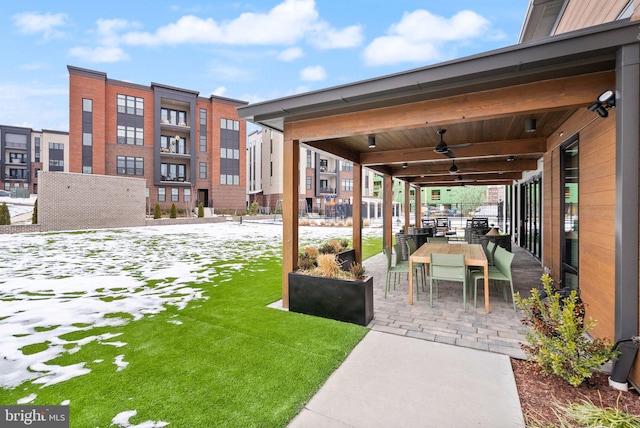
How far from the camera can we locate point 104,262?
8820 mm

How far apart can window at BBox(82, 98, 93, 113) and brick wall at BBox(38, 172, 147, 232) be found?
13.2 metres

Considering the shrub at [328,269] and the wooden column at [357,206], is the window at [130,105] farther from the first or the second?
the shrub at [328,269]

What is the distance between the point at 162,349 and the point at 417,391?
106 inches

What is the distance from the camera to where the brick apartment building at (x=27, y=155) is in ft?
153

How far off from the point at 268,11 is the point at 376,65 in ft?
191

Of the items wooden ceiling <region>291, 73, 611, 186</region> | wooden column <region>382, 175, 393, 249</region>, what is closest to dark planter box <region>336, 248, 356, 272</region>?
wooden ceiling <region>291, 73, 611, 186</region>

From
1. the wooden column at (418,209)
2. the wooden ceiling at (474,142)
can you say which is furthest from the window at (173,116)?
the wooden ceiling at (474,142)

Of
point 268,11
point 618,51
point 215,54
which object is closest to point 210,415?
point 618,51

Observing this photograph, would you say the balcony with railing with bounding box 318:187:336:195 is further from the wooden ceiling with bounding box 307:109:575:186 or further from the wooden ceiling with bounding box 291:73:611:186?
the wooden ceiling with bounding box 307:109:575:186

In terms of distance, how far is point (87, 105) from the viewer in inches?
1126

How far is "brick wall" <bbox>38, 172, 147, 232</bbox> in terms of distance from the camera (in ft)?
57.7

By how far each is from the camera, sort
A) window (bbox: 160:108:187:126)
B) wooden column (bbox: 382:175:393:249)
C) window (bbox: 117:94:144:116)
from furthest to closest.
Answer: window (bbox: 160:108:187:126) → window (bbox: 117:94:144:116) → wooden column (bbox: 382:175:393:249)

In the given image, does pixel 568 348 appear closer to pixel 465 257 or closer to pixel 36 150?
pixel 465 257

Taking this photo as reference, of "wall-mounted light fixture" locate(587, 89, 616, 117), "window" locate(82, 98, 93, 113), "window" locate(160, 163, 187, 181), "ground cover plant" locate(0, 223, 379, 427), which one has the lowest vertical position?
"ground cover plant" locate(0, 223, 379, 427)
